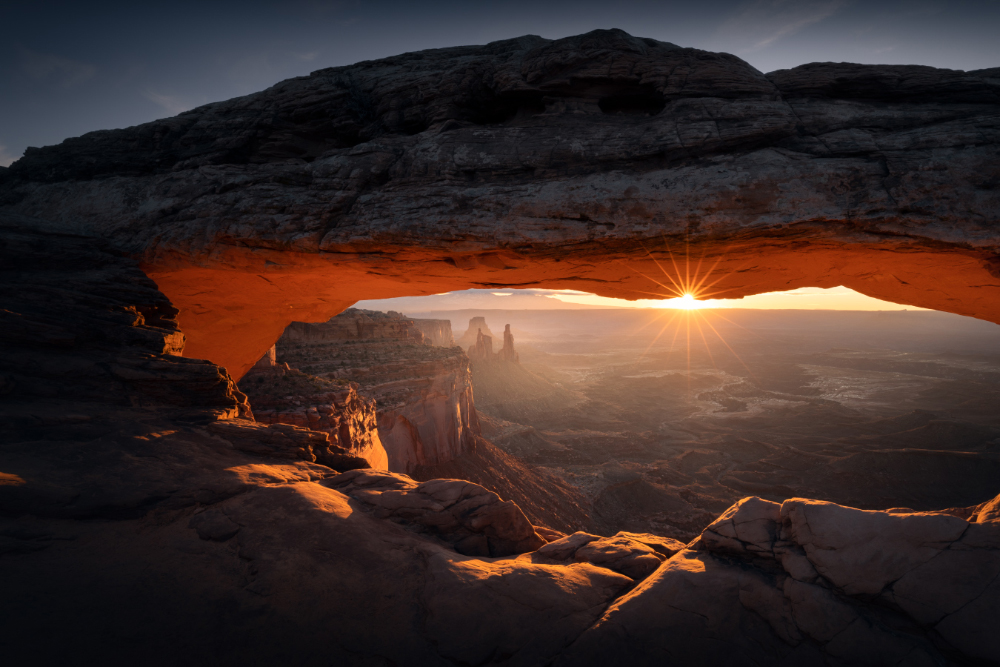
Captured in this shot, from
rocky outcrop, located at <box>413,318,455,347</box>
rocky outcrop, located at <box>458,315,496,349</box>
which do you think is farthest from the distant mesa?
rocky outcrop, located at <box>458,315,496,349</box>

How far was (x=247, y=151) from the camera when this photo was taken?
9188mm

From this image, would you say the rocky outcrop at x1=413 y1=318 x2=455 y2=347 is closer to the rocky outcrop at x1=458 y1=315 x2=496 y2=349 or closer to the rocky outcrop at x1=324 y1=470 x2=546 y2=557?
the rocky outcrop at x1=458 y1=315 x2=496 y2=349

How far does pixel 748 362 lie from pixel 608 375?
40263mm

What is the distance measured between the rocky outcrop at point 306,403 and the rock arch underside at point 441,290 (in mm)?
3239

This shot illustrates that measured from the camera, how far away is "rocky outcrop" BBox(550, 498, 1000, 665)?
316 centimetres

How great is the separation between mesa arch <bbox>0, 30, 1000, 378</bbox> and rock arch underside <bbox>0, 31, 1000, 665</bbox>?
0.06 meters

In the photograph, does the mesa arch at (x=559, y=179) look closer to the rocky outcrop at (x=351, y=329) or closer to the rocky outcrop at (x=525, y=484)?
the rocky outcrop at (x=351, y=329)

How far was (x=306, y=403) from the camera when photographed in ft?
47.5

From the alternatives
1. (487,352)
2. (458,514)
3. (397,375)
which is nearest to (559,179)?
(458,514)

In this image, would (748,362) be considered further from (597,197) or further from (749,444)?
(597,197)

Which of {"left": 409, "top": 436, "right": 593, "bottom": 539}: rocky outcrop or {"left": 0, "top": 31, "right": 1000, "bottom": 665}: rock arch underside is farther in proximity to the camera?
{"left": 409, "top": 436, "right": 593, "bottom": 539}: rocky outcrop

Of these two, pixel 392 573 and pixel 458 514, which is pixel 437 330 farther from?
pixel 392 573

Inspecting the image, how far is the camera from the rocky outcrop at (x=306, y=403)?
554 inches

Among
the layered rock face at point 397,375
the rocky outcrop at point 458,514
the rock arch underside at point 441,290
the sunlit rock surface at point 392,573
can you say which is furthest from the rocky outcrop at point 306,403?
the rocky outcrop at point 458,514
